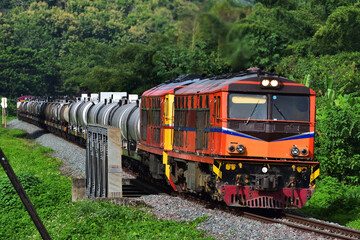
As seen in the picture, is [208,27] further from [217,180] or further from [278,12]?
[217,180]

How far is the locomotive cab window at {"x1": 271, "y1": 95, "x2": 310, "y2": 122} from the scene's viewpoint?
14113 millimetres

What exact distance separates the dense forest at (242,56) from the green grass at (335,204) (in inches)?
65.8

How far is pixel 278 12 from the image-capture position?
46.8 m

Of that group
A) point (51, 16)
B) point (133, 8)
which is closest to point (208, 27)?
point (51, 16)

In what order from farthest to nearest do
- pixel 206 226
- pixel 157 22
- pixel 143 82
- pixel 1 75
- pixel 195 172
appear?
pixel 157 22 → pixel 1 75 → pixel 143 82 → pixel 195 172 → pixel 206 226

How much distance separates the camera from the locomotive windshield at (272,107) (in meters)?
14.0

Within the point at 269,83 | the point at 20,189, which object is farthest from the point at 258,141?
the point at 20,189

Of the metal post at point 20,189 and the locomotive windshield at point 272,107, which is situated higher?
the locomotive windshield at point 272,107

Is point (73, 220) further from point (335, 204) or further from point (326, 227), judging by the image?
point (335, 204)

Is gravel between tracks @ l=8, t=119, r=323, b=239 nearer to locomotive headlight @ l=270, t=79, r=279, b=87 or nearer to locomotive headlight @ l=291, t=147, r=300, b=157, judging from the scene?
locomotive headlight @ l=291, t=147, r=300, b=157

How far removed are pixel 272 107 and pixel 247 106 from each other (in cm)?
60

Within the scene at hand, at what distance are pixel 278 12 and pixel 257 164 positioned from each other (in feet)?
113

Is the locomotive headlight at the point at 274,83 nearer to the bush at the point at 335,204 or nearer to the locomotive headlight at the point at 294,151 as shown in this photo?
the locomotive headlight at the point at 294,151

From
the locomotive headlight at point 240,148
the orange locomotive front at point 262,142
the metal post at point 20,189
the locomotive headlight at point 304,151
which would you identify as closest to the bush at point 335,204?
the orange locomotive front at point 262,142
